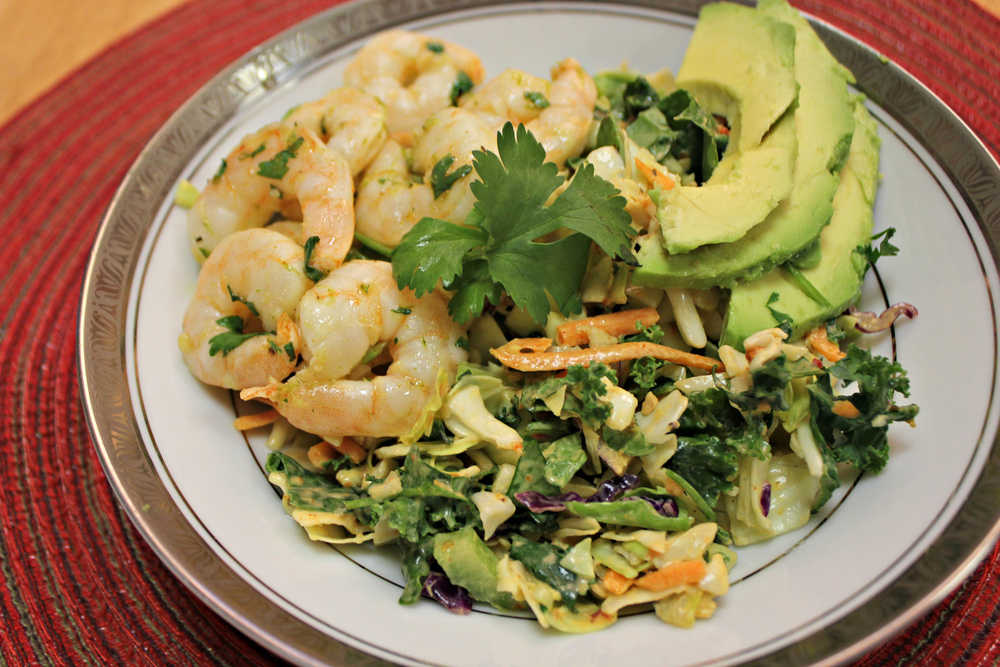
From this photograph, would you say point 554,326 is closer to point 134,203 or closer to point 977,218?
point 977,218

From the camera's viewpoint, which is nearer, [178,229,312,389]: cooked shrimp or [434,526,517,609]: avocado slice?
[434,526,517,609]: avocado slice

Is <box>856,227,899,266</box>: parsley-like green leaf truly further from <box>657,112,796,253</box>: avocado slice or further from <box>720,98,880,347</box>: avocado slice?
<box>657,112,796,253</box>: avocado slice

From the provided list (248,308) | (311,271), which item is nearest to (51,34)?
(248,308)

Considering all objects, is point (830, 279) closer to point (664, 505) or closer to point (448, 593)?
point (664, 505)

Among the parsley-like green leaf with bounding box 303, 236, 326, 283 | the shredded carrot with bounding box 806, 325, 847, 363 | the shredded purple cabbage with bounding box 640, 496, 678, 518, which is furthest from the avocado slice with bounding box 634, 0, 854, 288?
the parsley-like green leaf with bounding box 303, 236, 326, 283

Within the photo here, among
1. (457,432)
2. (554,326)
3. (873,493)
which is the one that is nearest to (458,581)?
(457,432)
